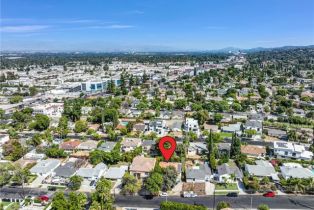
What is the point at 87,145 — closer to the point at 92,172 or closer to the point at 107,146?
the point at 107,146

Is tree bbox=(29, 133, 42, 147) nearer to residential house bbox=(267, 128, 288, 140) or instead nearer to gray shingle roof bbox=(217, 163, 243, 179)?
Answer: gray shingle roof bbox=(217, 163, 243, 179)

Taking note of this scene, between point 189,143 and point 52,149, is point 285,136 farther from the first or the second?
Result: point 52,149

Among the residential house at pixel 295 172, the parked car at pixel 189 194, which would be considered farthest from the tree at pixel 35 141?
the residential house at pixel 295 172

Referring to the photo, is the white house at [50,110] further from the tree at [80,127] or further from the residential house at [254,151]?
the residential house at [254,151]

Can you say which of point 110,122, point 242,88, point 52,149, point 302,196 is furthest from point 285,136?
point 242,88

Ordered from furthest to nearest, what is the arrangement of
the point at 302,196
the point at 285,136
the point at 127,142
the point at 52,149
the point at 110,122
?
the point at 110,122
the point at 285,136
the point at 127,142
the point at 52,149
the point at 302,196

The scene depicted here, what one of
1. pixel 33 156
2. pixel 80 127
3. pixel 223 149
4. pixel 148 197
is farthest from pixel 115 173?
pixel 80 127
